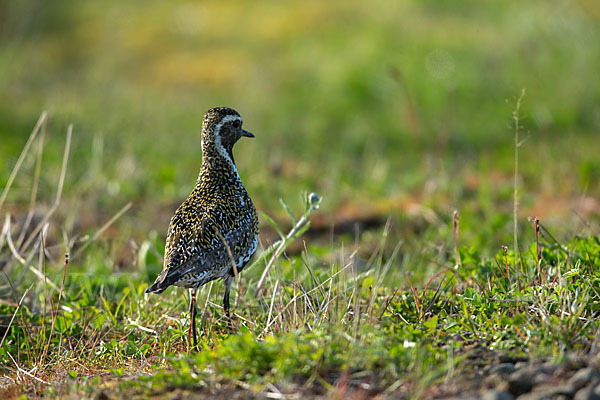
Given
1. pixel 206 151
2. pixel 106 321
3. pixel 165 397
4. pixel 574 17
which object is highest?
A: pixel 574 17

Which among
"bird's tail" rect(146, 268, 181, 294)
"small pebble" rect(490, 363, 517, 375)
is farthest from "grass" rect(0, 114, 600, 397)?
"bird's tail" rect(146, 268, 181, 294)

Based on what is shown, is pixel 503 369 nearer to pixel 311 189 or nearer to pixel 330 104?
pixel 311 189

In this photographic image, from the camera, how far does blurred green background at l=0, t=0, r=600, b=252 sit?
8734 mm

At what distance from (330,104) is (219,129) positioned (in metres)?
7.61

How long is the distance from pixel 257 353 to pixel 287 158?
286 inches

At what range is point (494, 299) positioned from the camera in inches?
175

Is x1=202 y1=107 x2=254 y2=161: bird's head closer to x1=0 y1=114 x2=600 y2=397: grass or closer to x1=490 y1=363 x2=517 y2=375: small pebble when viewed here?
x1=0 y1=114 x2=600 y2=397: grass

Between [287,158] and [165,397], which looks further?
[287,158]

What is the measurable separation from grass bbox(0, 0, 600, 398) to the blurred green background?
0.05 metres

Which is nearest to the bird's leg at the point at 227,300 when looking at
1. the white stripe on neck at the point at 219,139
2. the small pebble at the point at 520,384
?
the white stripe on neck at the point at 219,139

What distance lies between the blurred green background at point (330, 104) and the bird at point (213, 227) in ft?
8.06

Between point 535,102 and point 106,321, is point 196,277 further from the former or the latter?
point 535,102

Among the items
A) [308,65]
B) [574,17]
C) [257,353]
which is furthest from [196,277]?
[574,17]

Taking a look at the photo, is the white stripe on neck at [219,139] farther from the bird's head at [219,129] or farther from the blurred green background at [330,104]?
the blurred green background at [330,104]
